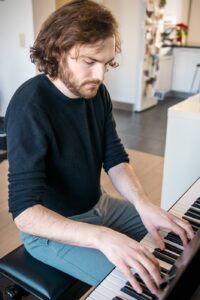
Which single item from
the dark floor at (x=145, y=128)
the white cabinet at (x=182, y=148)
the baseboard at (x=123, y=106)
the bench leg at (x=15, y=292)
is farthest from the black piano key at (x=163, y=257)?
the baseboard at (x=123, y=106)

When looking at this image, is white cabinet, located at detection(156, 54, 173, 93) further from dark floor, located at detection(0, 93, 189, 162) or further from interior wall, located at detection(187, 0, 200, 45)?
interior wall, located at detection(187, 0, 200, 45)

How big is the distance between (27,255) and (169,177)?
1060 millimetres

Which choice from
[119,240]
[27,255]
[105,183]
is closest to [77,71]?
[119,240]

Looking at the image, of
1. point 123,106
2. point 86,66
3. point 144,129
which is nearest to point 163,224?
point 86,66

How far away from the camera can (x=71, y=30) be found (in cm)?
95

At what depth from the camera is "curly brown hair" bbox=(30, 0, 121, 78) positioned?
3.06 feet

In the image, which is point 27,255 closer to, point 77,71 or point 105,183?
point 77,71

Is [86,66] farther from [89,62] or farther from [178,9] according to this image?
[178,9]

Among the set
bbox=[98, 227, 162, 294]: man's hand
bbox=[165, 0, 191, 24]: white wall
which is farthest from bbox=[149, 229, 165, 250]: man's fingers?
bbox=[165, 0, 191, 24]: white wall

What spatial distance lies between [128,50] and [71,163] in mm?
4061

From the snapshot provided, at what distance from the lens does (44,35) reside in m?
1.04

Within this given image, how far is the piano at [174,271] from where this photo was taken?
53 cm

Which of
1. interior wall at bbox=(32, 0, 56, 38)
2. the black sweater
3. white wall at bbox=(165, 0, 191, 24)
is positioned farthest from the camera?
white wall at bbox=(165, 0, 191, 24)

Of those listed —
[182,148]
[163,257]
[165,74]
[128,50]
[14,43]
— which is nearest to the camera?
[163,257]
